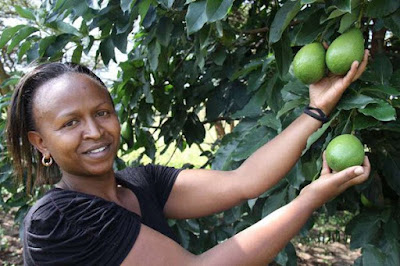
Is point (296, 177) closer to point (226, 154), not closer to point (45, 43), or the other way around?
point (226, 154)

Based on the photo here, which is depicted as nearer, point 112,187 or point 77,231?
point 77,231

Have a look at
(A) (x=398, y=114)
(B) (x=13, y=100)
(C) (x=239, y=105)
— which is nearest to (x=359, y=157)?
(A) (x=398, y=114)

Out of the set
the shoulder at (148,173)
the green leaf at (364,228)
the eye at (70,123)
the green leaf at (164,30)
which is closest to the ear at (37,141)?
the eye at (70,123)

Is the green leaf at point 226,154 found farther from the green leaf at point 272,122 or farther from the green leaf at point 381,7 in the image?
the green leaf at point 381,7

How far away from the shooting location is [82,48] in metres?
1.86

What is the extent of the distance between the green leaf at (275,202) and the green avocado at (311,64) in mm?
551

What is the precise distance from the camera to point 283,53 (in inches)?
55.3

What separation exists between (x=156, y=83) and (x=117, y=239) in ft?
4.22

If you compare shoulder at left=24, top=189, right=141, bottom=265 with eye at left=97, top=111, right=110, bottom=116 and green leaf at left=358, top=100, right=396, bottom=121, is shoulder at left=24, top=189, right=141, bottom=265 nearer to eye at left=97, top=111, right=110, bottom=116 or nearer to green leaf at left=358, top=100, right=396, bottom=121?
eye at left=97, top=111, right=110, bottom=116

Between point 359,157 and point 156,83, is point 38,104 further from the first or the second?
point 156,83

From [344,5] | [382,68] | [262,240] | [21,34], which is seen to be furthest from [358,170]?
[21,34]

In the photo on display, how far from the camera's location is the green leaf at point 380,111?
41.3 inches

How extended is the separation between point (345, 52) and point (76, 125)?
2.31 ft

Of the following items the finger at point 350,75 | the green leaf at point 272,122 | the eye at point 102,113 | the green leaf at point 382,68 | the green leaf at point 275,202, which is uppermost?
the finger at point 350,75
